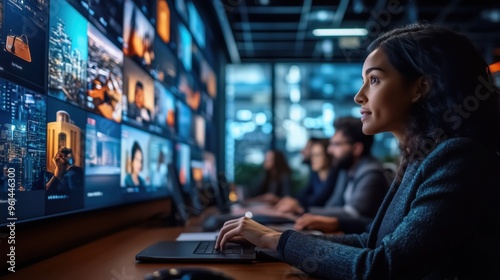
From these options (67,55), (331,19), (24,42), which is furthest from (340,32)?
(24,42)

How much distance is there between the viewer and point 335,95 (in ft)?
25.1

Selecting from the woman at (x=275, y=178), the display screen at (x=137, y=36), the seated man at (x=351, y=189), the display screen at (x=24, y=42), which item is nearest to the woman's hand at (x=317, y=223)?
the seated man at (x=351, y=189)

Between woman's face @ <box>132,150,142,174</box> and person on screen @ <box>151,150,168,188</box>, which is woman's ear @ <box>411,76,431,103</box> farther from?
person on screen @ <box>151,150,168,188</box>

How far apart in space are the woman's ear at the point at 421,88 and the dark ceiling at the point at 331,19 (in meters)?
3.83

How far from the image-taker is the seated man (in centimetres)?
208

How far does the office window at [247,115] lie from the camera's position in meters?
7.54

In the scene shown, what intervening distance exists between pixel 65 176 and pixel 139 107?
0.87 meters

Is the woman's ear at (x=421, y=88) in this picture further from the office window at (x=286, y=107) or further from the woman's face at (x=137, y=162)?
the office window at (x=286, y=107)

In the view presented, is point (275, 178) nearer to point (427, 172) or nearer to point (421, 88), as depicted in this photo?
point (421, 88)

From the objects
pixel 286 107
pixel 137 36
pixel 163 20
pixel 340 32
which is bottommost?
pixel 137 36

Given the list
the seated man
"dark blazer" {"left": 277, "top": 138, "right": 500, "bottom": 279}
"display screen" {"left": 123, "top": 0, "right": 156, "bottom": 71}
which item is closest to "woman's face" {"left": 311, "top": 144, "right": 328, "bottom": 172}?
the seated man

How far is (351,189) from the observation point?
10.3 ft

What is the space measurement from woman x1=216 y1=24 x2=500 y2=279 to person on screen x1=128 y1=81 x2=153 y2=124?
1005mm

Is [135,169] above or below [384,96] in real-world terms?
below
